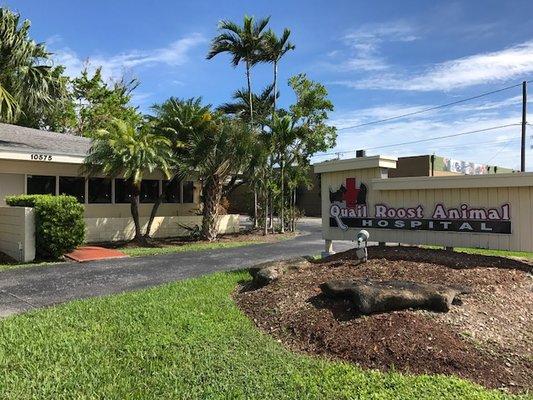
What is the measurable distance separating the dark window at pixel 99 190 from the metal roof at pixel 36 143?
124cm

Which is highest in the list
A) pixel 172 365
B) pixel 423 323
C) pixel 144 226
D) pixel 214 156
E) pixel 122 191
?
pixel 214 156

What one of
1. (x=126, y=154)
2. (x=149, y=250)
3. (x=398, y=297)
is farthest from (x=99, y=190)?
(x=398, y=297)

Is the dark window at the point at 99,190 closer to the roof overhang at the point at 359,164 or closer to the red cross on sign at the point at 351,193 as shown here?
the roof overhang at the point at 359,164

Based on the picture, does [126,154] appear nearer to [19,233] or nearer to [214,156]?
[214,156]

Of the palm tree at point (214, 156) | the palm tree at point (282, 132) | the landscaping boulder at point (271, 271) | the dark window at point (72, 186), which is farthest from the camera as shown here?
the palm tree at point (282, 132)

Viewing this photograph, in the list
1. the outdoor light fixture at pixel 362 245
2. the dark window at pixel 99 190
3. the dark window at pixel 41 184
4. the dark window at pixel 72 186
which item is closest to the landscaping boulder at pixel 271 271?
the outdoor light fixture at pixel 362 245

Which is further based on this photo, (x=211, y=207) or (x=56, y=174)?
(x=211, y=207)

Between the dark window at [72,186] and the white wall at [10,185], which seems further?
the dark window at [72,186]

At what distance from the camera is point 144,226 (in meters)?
18.1

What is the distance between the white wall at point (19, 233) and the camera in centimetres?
1151

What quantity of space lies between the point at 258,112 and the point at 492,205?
688 inches

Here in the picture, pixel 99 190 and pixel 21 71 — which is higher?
pixel 21 71

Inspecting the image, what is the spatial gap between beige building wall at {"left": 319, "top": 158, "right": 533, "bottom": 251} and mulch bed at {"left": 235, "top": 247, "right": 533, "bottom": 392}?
482mm

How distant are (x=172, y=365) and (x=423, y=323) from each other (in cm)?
264
